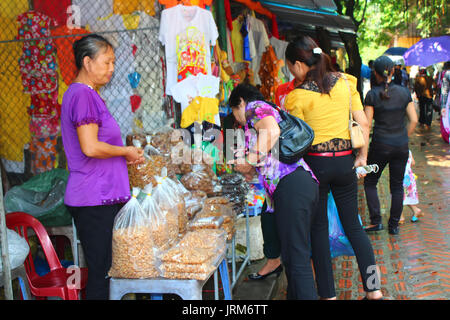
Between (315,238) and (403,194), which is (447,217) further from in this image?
(315,238)

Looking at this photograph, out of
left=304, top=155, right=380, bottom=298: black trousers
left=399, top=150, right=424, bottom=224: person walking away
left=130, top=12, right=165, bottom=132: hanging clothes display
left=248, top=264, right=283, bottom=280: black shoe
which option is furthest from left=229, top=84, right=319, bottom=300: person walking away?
left=399, top=150, right=424, bottom=224: person walking away

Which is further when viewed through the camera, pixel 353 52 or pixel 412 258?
pixel 353 52

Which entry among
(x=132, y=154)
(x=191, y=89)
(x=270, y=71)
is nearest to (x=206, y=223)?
(x=132, y=154)

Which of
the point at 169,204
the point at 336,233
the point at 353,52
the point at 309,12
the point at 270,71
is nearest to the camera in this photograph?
the point at 169,204

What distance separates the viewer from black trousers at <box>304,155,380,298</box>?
3.12 metres

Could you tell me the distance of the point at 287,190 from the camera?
108 inches

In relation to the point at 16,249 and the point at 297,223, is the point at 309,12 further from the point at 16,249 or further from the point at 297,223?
the point at 16,249

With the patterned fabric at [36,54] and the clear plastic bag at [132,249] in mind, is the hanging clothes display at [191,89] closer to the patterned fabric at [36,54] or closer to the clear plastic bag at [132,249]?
the patterned fabric at [36,54]

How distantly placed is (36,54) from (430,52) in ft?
38.0

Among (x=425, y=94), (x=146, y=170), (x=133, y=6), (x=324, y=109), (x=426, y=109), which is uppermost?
(x=133, y=6)

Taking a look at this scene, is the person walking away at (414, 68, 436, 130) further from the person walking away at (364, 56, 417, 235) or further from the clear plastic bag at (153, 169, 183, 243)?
the clear plastic bag at (153, 169, 183, 243)

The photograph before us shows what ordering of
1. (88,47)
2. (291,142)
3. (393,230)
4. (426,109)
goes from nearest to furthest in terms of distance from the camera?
(88,47) → (291,142) → (393,230) → (426,109)
